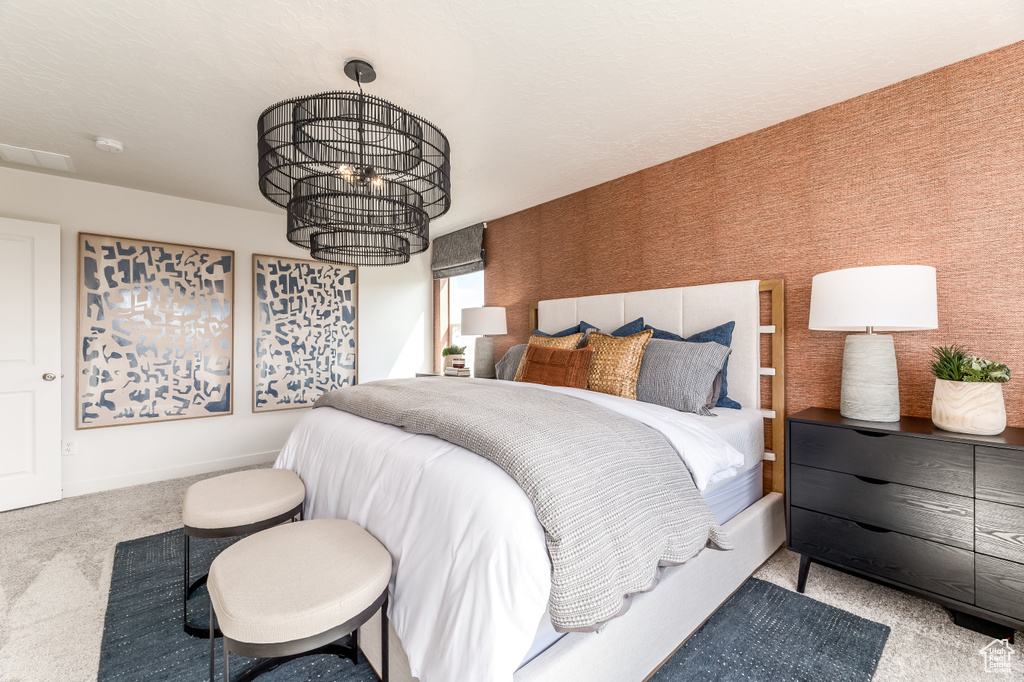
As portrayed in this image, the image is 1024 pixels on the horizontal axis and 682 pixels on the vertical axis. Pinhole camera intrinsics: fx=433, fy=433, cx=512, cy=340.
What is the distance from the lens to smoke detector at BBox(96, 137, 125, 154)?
262 cm

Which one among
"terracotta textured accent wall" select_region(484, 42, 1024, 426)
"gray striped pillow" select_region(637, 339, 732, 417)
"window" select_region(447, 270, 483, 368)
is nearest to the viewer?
"terracotta textured accent wall" select_region(484, 42, 1024, 426)

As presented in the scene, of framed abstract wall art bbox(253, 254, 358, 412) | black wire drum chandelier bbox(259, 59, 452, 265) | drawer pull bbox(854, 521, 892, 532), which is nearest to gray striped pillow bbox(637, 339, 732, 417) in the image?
drawer pull bbox(854, 521, 892, 532)

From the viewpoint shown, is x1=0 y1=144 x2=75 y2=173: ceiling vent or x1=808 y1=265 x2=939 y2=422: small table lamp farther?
x1=0 y1=144 x2=75 y2=173: ceiling vent

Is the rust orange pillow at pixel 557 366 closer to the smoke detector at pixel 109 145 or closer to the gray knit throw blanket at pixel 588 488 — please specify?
the gray knit throw blanket at pixel 588 488

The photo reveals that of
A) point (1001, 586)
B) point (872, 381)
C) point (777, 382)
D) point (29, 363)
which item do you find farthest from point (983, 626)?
point (29, 363)

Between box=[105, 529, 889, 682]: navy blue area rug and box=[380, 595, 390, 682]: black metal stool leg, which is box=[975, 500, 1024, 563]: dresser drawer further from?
box=[380, 595, 390, 682]: black metal stool leg

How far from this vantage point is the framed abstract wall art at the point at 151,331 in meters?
3.33

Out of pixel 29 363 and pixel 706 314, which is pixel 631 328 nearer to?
pixel 706 314

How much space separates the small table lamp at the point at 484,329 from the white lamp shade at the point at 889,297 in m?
2.62

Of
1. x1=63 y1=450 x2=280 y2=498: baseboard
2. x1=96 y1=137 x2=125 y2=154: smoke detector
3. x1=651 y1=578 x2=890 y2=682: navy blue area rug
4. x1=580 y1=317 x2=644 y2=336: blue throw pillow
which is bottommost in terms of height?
x1=651 y1=578 x2=890 y2=682: navy blue area rug

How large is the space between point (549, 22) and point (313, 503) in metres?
2.21

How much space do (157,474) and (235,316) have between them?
4.70 feet

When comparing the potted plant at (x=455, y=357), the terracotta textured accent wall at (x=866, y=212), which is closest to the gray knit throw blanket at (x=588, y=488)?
the terracotta textured accent wall at (x=866, y=212)

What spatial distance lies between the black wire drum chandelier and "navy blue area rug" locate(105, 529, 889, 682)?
5.70 ft
